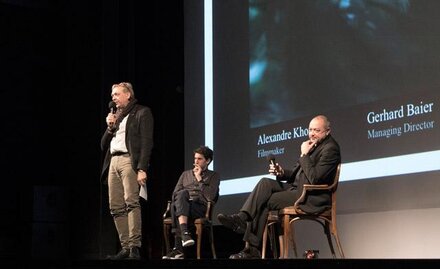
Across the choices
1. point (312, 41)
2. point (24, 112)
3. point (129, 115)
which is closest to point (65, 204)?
point (24, 112)

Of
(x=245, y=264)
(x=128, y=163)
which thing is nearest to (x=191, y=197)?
(x=128, y=163)

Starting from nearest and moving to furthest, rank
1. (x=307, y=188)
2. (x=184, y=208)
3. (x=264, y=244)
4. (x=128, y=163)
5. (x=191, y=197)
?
(x=307, y=188), (x=264, y=244), (x=128, y=163), (x=184, y=208), (x=191, y=197)

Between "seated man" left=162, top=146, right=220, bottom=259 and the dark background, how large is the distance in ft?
4.43

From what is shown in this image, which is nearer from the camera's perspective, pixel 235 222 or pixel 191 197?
pixel 235 222

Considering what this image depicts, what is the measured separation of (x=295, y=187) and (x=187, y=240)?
0.90 m

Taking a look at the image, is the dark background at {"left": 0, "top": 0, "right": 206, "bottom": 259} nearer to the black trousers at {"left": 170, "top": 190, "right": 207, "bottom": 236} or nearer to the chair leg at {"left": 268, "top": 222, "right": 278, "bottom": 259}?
the black trousers at {"left": 170, "top": 190, "right": 207, "bottom": 236}

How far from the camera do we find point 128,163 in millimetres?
4504

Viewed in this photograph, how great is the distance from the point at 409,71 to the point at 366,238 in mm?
1185

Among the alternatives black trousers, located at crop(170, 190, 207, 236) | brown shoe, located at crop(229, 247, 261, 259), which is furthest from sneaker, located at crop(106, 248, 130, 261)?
brown shoe, located at crop(229, 247, 261, 259)

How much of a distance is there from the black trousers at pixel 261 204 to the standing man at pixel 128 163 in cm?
73

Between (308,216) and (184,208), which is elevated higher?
(184,208)

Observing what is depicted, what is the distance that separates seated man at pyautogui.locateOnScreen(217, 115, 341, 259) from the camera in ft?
13.7

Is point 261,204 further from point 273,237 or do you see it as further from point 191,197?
point 191,197

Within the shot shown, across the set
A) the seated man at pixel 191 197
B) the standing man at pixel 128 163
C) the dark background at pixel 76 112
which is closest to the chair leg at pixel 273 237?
the seated man at pixel 191 197
